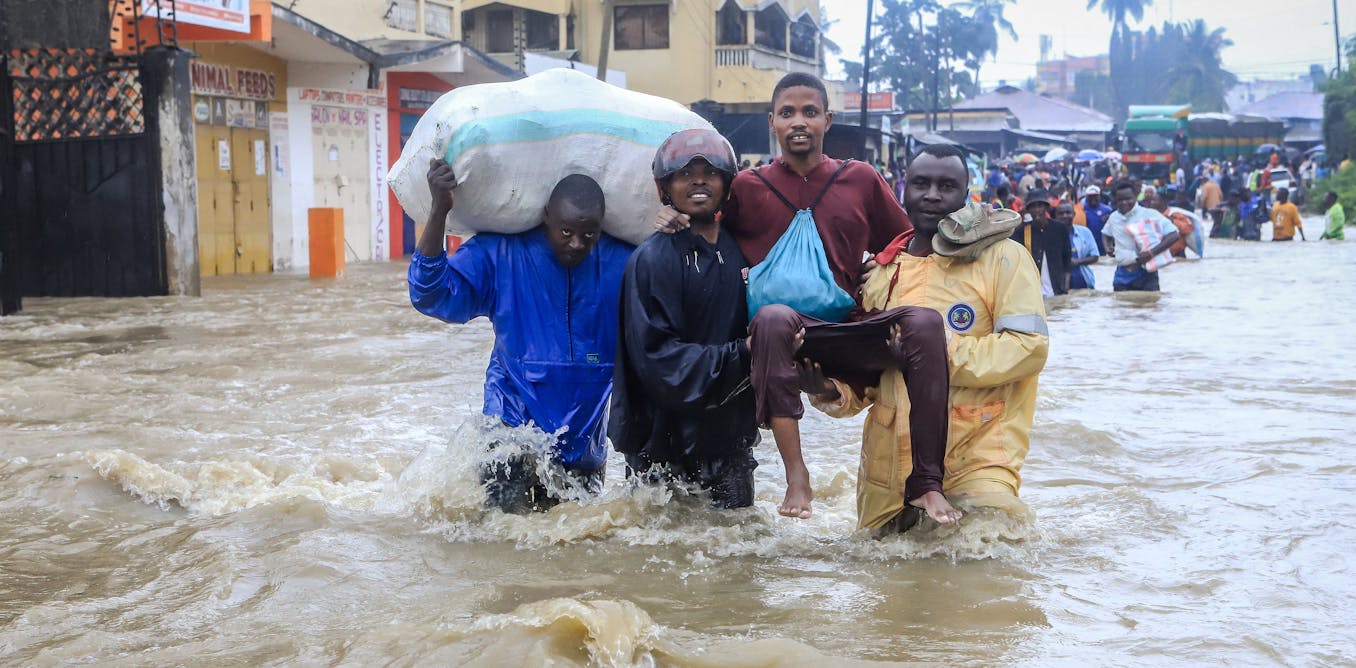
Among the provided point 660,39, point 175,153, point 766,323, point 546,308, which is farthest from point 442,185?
point 660,39

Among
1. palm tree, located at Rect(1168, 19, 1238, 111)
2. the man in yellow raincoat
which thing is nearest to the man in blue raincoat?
the man in yellow raincoat

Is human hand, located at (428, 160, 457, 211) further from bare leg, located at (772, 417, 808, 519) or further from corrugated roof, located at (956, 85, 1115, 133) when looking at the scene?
corrugated roof, located at (956, 85, 1115, 133)

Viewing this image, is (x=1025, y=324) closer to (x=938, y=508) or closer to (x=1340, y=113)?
(x=938, y=508)

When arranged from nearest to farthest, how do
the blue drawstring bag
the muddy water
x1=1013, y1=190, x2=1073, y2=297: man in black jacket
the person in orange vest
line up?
1. the muddy water
2. the blue drawstring bag
3. x1=1013, y1=190, x2=1073, y2=297: man in black jacket
4. the person in orange vest

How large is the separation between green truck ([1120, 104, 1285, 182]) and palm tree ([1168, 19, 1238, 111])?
4071cm

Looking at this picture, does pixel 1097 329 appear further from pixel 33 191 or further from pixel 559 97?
pixel 33 191

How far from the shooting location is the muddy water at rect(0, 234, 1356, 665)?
378 centimetres

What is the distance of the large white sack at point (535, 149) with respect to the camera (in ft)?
14.8

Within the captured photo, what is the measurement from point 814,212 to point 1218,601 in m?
1.72

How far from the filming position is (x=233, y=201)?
18016 mm

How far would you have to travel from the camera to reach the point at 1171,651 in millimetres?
3727

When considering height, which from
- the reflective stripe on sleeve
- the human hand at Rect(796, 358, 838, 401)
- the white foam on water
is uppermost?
the reflective stripe on sleeve

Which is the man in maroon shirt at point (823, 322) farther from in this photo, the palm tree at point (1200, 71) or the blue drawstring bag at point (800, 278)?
the palm tree at point (1200, 71)

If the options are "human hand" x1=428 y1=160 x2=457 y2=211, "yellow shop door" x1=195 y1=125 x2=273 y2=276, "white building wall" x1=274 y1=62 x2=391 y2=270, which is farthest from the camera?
"white building wall" x1=274 y1=62 x2=391 y2=270
